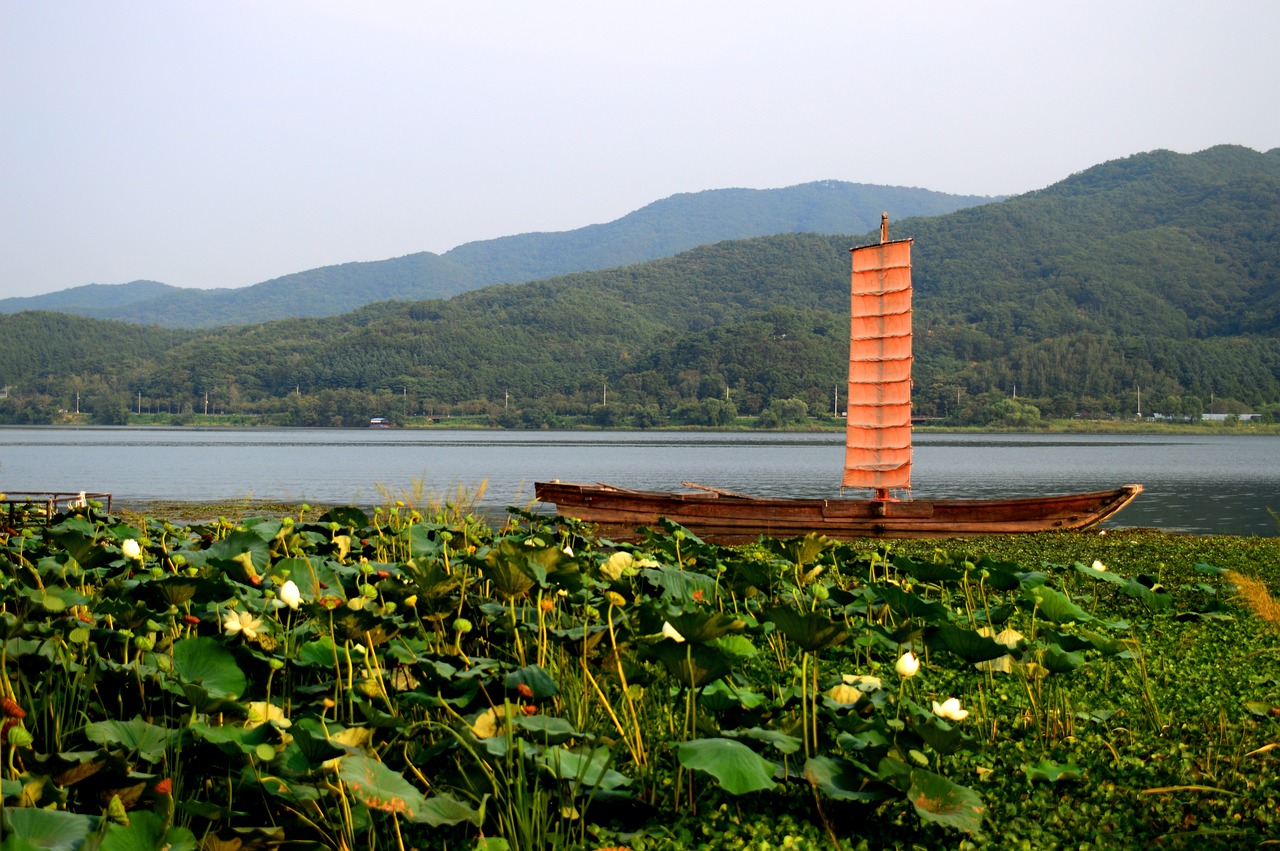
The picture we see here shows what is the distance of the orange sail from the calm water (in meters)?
5.65

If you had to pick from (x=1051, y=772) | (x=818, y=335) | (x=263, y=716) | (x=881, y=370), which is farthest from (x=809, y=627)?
(x=818, y=335)

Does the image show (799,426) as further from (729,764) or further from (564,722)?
(729,764)

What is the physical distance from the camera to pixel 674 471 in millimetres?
43500

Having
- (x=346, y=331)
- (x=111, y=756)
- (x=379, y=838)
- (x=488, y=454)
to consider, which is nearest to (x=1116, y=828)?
(x=379, y=838)

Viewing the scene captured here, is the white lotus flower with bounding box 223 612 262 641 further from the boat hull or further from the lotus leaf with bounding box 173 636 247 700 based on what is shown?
the boat hull

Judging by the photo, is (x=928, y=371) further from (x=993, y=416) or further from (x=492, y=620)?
(x=492, y=620)

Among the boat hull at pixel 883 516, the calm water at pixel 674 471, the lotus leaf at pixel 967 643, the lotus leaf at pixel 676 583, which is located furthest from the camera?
the calm water at pixel 674 471

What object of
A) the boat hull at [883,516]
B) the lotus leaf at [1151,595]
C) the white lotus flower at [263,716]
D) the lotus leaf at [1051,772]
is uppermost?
the white lotus flower at [263,716]

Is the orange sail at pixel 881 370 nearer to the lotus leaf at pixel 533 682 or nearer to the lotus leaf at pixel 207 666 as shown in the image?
the lotus leaf at pixel 533 682

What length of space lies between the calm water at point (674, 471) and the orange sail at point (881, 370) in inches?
222

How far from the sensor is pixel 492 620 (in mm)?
Answer: 3951

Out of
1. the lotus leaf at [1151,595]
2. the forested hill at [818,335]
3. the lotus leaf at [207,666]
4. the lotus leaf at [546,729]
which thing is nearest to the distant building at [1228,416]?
the forested hill at [818,335]

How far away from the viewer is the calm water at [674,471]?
2852 centimetres

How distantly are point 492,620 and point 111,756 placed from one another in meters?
1.55
